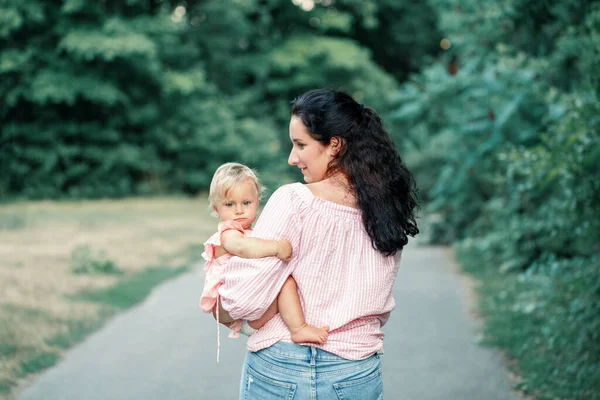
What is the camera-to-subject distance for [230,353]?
657cm

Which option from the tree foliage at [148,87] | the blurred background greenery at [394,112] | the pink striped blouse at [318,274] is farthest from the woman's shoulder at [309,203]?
the tree foliage at [148,87]

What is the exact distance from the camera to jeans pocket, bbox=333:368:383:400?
2.51m

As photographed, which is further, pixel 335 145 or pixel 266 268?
pixel 335 145

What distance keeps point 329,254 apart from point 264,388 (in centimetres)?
50

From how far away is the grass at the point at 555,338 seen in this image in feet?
16.5

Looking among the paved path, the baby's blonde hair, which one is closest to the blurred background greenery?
the paved path

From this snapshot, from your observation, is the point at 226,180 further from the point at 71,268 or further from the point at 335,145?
the point at 71,268

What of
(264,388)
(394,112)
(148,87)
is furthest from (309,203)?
(148,87)

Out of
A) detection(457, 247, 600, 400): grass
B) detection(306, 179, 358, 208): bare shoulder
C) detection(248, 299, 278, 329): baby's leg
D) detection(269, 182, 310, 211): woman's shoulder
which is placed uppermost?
detection(457, 247, 600, 400): grass

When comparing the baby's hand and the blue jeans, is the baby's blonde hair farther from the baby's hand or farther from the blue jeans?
the blue jeans

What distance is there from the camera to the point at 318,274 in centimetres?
248

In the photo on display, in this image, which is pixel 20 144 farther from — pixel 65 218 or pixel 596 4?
pixel 596 4

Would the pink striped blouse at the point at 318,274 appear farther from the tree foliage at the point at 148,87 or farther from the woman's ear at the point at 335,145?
the tree foliage at the point at 148,87

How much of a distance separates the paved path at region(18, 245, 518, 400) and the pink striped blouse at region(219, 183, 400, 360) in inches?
116
